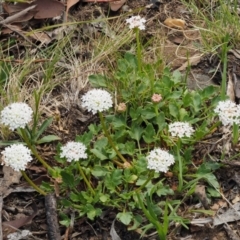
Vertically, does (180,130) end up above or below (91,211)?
above

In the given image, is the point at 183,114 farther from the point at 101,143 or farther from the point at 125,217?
the point at 125,217

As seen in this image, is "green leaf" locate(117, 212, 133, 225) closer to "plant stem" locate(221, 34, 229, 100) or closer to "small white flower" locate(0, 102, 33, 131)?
"small white flower" locate(0, 102, 33, 131)

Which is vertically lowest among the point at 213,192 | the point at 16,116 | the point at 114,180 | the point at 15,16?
the point at 213,192

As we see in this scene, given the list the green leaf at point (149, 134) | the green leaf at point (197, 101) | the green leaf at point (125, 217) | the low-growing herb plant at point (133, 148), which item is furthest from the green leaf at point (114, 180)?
the green leaf at point (197, 101)

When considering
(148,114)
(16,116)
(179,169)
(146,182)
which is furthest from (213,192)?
(16,116)

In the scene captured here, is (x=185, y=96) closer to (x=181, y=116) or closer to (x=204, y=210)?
(x=181, y=116)
